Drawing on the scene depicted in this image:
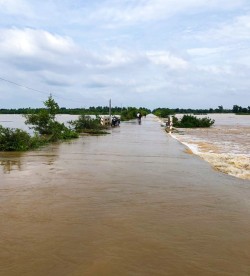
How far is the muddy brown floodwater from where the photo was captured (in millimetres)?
4242

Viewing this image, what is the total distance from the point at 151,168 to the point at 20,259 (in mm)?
7506

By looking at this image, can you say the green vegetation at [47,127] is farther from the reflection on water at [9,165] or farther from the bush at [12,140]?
the reflection on water at [9,165]

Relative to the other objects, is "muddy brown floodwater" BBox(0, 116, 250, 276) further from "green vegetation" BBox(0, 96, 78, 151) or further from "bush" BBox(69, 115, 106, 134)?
"bush" BBox(69, 115, 106, 134)

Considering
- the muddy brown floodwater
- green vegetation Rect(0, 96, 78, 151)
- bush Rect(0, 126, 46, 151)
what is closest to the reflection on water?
the muddy brown floodwater

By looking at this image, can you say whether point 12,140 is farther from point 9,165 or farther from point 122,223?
point 122,223

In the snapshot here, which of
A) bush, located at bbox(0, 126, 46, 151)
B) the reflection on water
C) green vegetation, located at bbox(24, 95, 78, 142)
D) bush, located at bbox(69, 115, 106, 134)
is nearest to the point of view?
the reflection on water

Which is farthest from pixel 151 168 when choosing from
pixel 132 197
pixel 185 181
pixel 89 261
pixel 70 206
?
pixel 89 261

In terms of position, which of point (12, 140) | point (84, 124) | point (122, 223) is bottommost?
point (122, 223)

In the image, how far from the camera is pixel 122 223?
18.9ft

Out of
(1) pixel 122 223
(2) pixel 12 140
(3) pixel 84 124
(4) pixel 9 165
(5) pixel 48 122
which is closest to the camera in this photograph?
(1) pixel 122 223

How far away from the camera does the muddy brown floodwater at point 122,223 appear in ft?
13.9

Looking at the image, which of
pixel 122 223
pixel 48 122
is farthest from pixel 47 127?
pixel 122 223

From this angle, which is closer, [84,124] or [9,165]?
[9,165]

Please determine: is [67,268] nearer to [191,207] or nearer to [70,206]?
[70,206]
